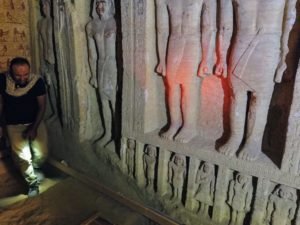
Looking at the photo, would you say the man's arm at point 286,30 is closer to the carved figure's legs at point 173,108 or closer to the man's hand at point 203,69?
the man's hand at point 203,69

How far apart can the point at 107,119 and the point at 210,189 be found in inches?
79.6

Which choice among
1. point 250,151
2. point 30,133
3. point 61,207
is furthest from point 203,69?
point 30,133

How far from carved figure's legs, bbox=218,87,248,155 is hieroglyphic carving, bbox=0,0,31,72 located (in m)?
4.14

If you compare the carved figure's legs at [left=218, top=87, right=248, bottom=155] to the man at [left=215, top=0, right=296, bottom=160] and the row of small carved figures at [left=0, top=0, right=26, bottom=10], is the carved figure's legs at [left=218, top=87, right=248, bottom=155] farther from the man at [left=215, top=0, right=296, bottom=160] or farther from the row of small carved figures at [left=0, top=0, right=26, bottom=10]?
the row of small carved figures at [left=0, top=0, right=26, bottom=10]

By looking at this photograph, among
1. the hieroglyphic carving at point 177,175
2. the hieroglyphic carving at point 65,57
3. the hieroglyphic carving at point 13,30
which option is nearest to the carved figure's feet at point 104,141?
the hieroglyphic carving at point 65,57

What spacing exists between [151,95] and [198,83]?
0.71 metres

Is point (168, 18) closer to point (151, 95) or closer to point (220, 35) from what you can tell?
point (220, 35)

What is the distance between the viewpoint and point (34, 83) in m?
4.12

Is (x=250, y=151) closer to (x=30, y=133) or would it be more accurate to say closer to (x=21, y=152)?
(x=30, y=133)

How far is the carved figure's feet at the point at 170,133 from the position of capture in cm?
344

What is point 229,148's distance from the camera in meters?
3.01

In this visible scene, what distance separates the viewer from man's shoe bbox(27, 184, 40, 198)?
395 centimetres

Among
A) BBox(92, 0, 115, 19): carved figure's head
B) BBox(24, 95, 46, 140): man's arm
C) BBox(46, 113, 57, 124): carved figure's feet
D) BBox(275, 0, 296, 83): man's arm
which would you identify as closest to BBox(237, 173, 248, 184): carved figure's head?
BBox(275, 0, 296, 83): man's arm

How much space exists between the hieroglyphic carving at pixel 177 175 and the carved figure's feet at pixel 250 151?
2.56 feet
